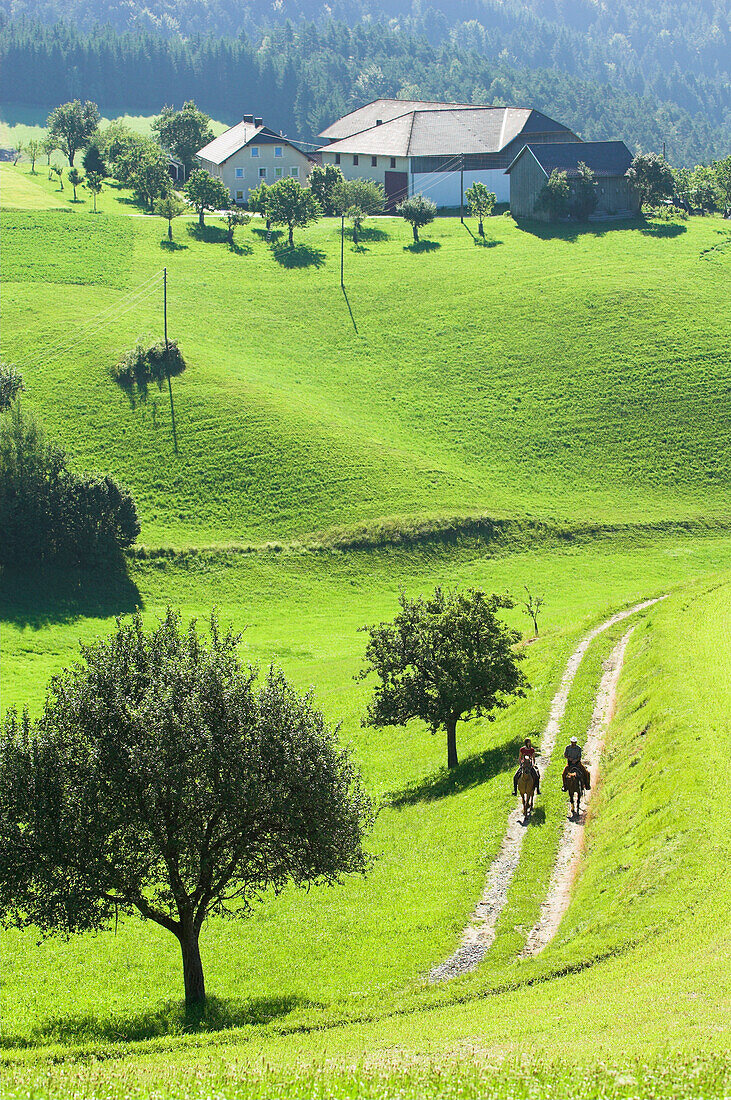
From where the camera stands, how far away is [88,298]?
114812 millimetres

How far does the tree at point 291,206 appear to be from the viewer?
131250 millimetres

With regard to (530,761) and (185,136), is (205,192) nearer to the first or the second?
(185,136)

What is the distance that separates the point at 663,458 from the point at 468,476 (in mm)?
17333

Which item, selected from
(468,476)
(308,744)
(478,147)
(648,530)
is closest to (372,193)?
(478,147)

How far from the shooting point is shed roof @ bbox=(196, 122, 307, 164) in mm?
163500

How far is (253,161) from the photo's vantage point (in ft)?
536

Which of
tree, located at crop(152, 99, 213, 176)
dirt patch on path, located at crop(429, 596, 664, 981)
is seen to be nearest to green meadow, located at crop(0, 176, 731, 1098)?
dirt patch on path, located at crop(429, 596, 664, 981)

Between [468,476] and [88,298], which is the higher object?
[88,298]

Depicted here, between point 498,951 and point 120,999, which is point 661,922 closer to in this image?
point 498,951

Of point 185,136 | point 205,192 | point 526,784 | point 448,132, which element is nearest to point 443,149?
point 448,132

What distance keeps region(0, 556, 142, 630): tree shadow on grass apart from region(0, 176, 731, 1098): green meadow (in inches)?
12.2

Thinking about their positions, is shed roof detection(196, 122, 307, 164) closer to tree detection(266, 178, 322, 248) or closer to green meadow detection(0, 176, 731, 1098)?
green meadow detection(0, 176, 731, 1098)

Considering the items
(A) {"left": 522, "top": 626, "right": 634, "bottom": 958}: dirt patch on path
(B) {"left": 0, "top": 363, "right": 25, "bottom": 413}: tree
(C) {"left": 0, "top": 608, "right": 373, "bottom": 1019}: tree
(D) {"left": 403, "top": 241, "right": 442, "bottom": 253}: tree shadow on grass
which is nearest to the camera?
(C) {"left": 0, "top": 608, "right": 373, "bottom": 1019}: tree

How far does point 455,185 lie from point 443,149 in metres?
8.35
